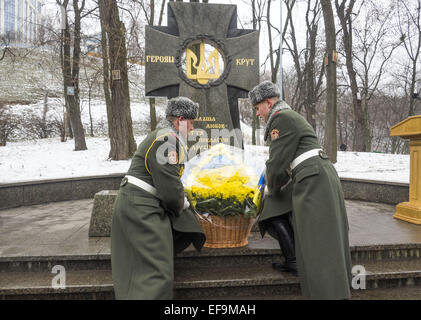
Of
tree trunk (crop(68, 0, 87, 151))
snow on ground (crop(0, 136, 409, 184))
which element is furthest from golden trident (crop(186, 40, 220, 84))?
tree trunk (crop(68, 0, 87, 151))

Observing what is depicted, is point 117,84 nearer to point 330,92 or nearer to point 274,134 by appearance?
point 330,92

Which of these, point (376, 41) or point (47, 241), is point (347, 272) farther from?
point (376, 41)

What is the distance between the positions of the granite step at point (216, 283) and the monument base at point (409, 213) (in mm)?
1734

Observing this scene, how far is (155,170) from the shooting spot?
9.27 feet

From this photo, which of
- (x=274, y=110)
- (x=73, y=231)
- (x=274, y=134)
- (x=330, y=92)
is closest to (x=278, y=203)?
(x=274, y=134)

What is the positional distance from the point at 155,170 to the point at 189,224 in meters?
0.62

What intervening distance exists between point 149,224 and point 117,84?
358 inches

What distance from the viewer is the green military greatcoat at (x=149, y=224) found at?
2.67 meters

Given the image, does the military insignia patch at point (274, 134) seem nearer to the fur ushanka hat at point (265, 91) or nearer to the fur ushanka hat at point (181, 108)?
the fur ushanka hat at point (265, 91)

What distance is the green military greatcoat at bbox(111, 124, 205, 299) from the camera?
105 inches

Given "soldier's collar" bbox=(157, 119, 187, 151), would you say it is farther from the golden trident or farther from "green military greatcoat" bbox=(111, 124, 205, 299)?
the golden trident

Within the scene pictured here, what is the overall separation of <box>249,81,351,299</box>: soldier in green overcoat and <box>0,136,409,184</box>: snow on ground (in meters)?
5.72

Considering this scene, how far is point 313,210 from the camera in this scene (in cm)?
281
